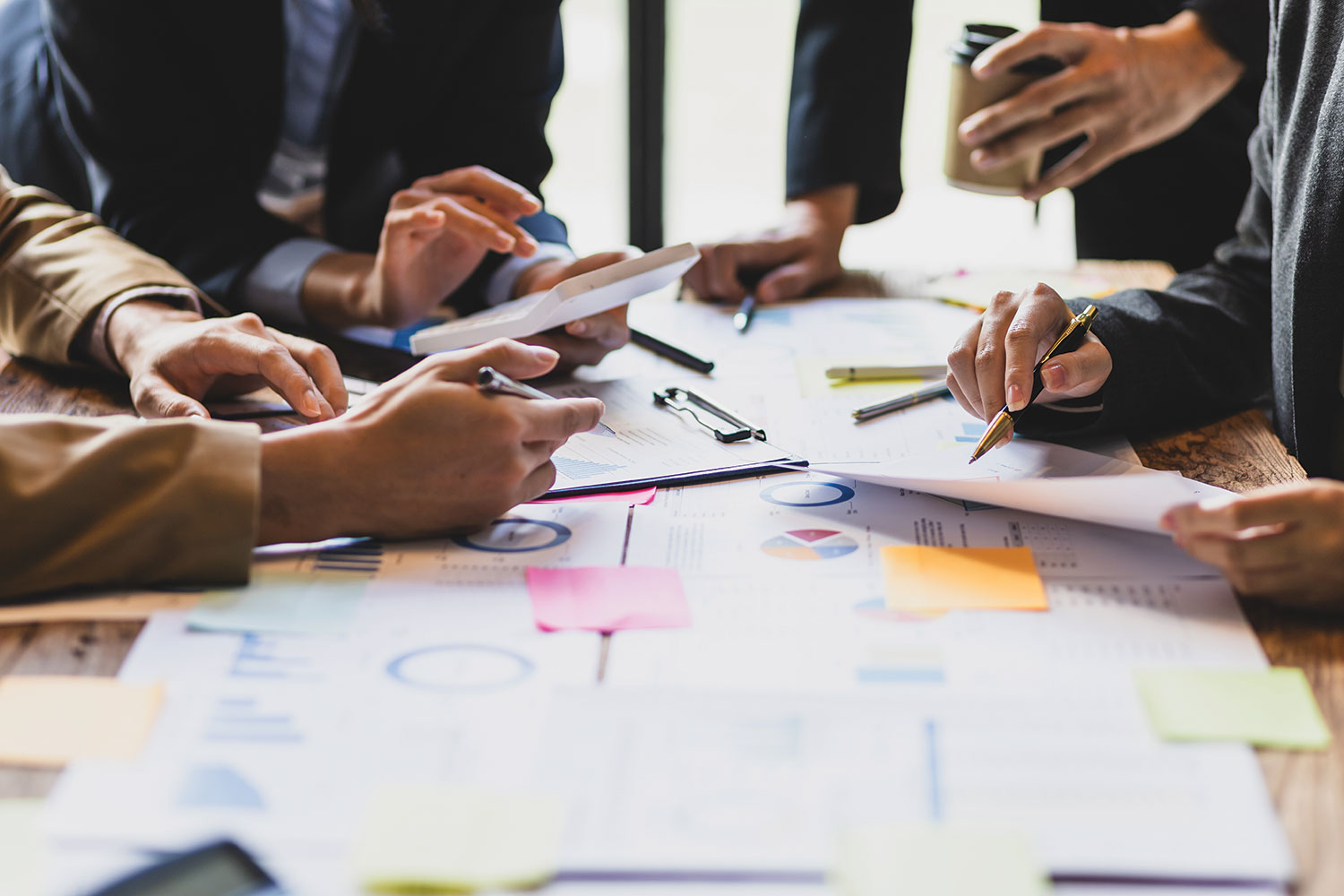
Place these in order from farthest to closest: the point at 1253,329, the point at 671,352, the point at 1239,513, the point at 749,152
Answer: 1. the point at 749,152
2. the point at 671,352
3. the point at 1253,329
4. the point at 1239,513

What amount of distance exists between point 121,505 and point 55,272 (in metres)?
0.60

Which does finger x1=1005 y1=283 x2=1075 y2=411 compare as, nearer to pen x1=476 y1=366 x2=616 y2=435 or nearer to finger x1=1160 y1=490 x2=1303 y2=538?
finger x1=1160 y1=490 x2=1303 y2=538

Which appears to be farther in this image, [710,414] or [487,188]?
[487,188]

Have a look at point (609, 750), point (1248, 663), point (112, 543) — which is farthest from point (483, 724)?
point (1248, 663)

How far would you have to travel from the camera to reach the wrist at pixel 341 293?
1.38 meters

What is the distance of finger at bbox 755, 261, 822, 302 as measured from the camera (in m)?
1.51

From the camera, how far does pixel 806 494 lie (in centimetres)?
95

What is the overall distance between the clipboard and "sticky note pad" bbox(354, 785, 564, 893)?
41 centimetres

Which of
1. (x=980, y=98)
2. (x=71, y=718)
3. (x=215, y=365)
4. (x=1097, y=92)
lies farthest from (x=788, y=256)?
(x=71, y=718)

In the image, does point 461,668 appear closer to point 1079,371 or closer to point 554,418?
point 554,418

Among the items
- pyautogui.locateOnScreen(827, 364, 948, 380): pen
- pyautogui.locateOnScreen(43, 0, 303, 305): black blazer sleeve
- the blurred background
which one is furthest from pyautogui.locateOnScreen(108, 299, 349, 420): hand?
the blurred background

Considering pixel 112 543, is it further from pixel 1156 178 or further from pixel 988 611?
pixel 1156 178

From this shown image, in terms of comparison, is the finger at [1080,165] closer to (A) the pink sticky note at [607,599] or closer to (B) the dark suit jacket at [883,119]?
(B) the dark suit jacket at [883,119]

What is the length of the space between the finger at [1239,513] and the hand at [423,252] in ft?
2.46
